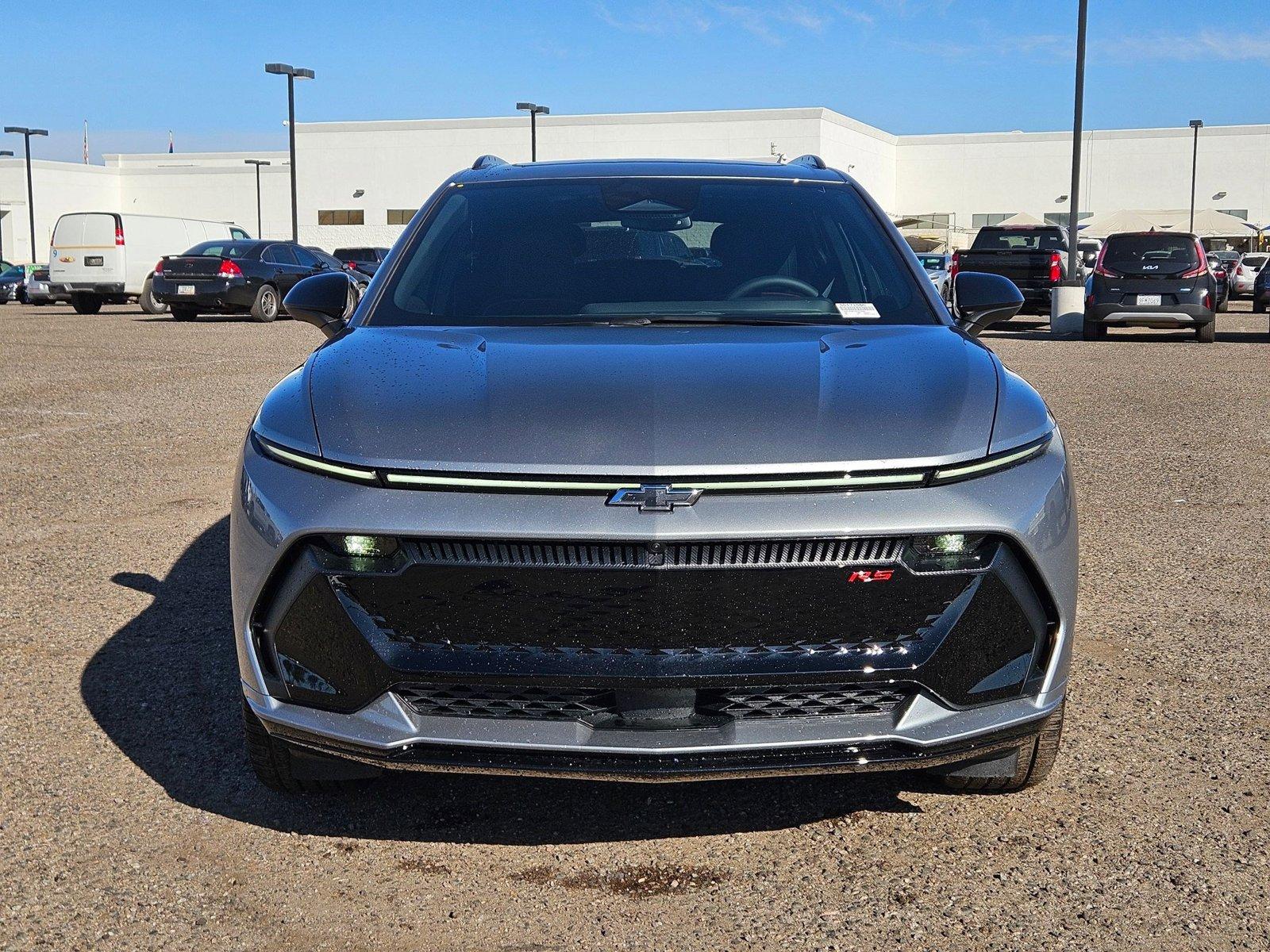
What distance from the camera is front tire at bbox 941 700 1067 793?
126 inches

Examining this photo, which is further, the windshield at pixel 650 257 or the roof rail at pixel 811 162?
the roof rail at pixel 811 162

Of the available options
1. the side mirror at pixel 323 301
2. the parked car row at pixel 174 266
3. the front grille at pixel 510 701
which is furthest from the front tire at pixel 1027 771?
the parked car row at pixel 174 266

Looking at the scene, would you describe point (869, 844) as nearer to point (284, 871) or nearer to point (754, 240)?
point (284, 871)

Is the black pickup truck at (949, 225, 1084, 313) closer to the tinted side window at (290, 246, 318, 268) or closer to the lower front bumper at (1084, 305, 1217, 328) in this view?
the lower front bumper at (1084, 305, 1217, 328)

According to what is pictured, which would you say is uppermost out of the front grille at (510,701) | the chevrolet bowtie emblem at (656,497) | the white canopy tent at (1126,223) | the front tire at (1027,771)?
the white canopy tent at (1126,223)

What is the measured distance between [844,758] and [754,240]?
6.27 feet

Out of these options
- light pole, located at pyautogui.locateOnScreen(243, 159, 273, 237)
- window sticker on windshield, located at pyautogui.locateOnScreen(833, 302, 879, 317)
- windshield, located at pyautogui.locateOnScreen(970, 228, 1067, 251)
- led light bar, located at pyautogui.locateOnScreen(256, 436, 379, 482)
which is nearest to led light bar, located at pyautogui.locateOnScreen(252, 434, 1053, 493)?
led light bar, located at pyautogui.locateOnScreen(256, 436, 379, 482)

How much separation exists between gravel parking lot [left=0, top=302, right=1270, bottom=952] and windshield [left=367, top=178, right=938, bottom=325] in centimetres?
126

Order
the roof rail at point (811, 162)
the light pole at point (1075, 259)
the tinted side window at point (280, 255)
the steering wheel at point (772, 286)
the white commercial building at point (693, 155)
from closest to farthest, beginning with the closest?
the steering wheel at point (772, 286) → the roof rail at point (811, 162) → the light pole at point (1075, 259) → the tinted side window at point (280, 255) → the white commercial building at point (693, 155)

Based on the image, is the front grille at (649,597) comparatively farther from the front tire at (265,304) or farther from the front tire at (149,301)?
the front tire at (149,301)

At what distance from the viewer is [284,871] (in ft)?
9.71

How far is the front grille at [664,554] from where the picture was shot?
265 cm

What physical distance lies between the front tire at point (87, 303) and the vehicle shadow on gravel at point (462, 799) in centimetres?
2822

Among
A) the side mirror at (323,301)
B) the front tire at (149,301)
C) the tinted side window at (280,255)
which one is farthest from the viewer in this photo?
the front tire at (149,301)
